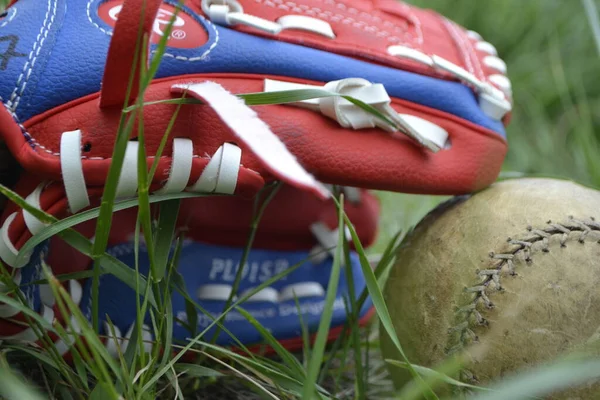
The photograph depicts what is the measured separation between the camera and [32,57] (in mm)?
819

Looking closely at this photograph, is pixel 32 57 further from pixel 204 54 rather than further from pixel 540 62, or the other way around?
pixel 540 62

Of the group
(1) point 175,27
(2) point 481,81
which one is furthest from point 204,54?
(2) point 481,81

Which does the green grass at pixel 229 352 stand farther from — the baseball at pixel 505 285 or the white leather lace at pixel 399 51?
the white leather lace at pixel 399 51

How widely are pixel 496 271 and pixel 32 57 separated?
601mm

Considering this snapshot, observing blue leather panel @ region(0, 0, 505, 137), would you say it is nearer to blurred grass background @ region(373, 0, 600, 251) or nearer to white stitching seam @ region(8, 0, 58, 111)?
white stitching seam @ region(8, 0, 58, 111)

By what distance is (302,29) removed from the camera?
959 millimetres

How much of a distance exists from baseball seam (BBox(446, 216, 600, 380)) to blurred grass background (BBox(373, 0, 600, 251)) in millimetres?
1245

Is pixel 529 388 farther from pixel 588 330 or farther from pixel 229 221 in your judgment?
pixel 229 221

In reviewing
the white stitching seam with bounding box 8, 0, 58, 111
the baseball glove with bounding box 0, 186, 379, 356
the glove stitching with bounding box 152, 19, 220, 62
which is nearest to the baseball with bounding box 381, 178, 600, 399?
the baseball glove with bounding box 0, 186, 379, 356

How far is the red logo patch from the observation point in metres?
0.88

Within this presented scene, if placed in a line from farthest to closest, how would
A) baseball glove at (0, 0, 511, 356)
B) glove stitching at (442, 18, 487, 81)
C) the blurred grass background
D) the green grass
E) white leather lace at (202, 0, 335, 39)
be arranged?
1. the blurred grass background
2. glove stitching at (442, 18, 487, 81)
3. white leather lace at (202, 0, 335, 39)
4. baseball glove at (0, 0, 511, 356)
5. the green grass

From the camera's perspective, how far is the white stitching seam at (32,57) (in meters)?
0.80

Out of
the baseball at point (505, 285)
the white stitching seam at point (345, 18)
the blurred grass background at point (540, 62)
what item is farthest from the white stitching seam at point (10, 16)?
the blurred grass background at point (540, 62)

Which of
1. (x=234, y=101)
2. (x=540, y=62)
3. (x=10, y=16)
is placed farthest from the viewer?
(x=540, y=62)
